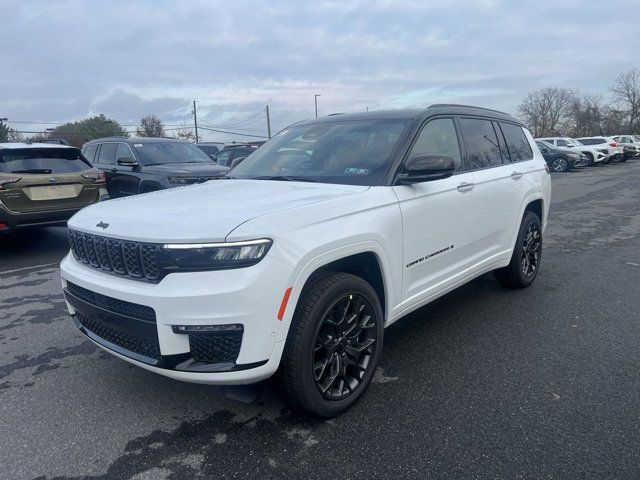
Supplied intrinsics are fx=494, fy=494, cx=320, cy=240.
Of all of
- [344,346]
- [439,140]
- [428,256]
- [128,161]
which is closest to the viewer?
[344,346]

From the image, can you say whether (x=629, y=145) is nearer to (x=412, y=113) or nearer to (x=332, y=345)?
(x=412, y=113)

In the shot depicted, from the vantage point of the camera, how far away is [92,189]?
24.7ft

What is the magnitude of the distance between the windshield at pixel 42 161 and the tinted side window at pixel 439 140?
5849 millimetres

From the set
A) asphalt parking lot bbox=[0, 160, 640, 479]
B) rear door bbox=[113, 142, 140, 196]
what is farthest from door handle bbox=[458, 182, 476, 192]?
rear door bbox=[113, 142, 140, 196]

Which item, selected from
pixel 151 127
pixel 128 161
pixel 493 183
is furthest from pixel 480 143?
pixel 151 127

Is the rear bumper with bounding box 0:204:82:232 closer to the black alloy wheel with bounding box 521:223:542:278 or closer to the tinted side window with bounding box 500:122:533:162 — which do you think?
the tinted side window with bounding box 500:122:533:162

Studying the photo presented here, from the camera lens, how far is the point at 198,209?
2.77 metres

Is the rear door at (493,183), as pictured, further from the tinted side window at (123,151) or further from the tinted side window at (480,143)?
the tinted side window at (123,151)

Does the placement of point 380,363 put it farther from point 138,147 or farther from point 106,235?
point 138,147

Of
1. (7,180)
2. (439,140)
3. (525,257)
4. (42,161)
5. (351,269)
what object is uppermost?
(439,140)

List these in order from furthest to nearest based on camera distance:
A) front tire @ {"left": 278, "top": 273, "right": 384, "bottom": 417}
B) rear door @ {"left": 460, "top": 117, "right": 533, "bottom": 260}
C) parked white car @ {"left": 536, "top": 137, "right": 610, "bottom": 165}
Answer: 1. parked white car @ {"left": 536, "top": 137, "right": 610, "bottom": 165}
2. rear door @ {"left": 460, "top": 117, "right": 533, "bottom": 260}
3. front tire @ {"left": 278, "top": 273, "right": 384, "bottom": 417}

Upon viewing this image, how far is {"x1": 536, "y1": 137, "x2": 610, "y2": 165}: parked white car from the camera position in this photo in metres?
28.1

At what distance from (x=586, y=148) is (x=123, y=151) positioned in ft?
91.5

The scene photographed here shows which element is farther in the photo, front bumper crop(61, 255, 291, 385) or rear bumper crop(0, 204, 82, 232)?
rear bumper crop(0, 204, 82, 232)
